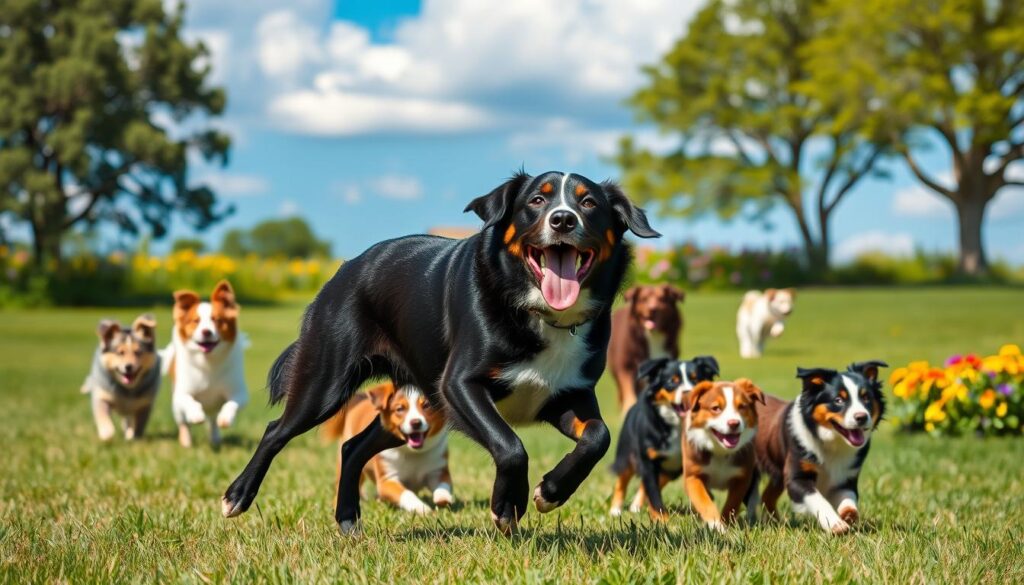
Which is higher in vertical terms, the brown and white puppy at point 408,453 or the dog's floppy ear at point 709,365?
the dog's floppy ear at point 709,365

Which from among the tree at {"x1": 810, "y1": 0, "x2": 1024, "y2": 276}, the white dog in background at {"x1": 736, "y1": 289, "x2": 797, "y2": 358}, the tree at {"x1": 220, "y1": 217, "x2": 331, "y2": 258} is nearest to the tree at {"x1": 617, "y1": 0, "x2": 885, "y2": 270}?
the tree at {"x1": 810, "y1": 0, "x2": 1024, "y2": 276}

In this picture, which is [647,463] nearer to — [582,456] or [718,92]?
[582,456]

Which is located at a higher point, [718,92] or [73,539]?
[718,92]

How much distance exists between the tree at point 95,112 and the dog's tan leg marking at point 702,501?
34213mm

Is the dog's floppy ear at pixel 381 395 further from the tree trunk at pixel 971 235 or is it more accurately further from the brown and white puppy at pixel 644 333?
Answer: the tree trunk at pixel 971 235

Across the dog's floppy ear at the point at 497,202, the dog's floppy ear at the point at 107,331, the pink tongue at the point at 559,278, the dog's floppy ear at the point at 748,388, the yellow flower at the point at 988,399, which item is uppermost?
the dog's floppy ear at the point at 497,202

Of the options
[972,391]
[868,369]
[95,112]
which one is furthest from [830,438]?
[95,112]

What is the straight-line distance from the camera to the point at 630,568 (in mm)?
4082

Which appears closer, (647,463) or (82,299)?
(647,463)

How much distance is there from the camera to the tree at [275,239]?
10644 cm

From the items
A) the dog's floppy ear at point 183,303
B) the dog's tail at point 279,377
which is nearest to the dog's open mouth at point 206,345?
the dog's floppy ear at point 183,303

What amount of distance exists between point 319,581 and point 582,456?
1101 millimetres

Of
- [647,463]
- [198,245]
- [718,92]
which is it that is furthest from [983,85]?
[198,245]

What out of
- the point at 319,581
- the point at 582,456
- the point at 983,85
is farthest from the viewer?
the point at 983,85
